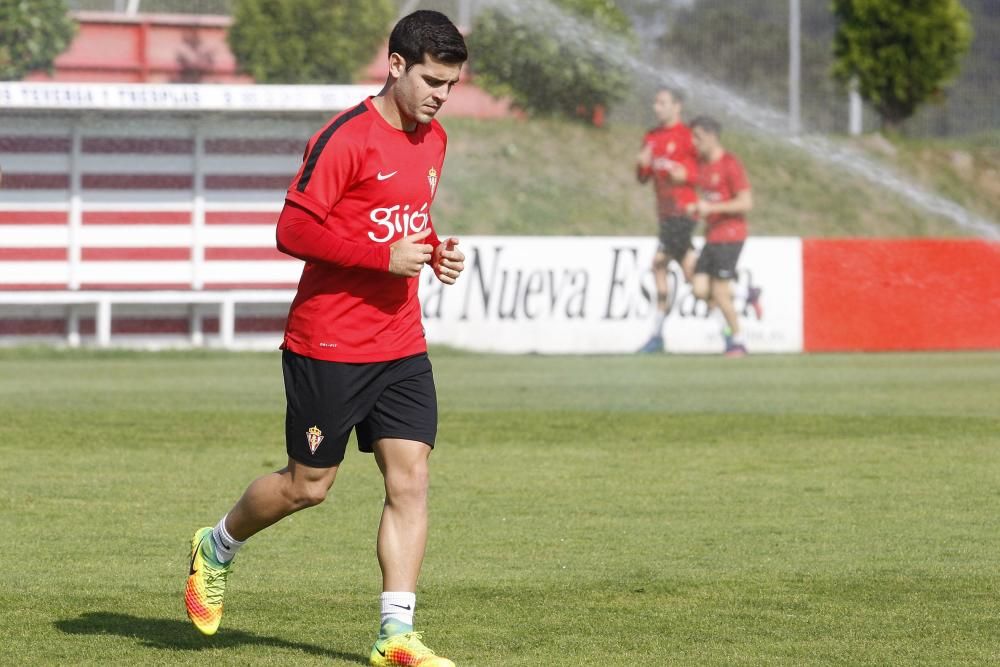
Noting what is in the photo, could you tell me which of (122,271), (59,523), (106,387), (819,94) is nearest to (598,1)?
(819,94)

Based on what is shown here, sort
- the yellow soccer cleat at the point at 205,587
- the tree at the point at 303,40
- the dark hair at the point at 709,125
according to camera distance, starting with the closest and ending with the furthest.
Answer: the yellow soccer cleat at the point at 205,587 → the dark hair at the point at 709,125 → the tree at the point at 303,40

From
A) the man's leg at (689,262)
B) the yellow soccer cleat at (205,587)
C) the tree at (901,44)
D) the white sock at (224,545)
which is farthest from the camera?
the tree at (901,44)

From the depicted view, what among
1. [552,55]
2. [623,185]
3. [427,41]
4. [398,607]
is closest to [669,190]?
[552,55]

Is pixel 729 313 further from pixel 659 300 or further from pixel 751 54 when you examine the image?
pixel 751 54

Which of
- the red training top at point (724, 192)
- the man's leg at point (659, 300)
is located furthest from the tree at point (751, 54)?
the man's leg at point (659, 300)

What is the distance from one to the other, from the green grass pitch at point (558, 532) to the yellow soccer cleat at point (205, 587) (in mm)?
80

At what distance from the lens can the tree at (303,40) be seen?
35.8m

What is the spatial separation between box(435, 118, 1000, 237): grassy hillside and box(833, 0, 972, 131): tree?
2.21 meters

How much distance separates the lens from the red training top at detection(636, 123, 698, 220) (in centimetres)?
2089

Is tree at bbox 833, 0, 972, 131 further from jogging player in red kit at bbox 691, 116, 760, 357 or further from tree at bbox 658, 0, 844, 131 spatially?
jogging player in red kit at bbox 691, 116, 760, 357

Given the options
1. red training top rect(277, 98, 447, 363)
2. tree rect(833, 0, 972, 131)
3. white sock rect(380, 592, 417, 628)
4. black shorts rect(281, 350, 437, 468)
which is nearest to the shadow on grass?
white sock rect(380, 592, 417, 628)

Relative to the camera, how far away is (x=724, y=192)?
20.6 m

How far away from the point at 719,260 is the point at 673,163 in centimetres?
125

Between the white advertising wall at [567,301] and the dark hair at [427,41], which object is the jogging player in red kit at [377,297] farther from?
the white advertising wall at [567,301]
